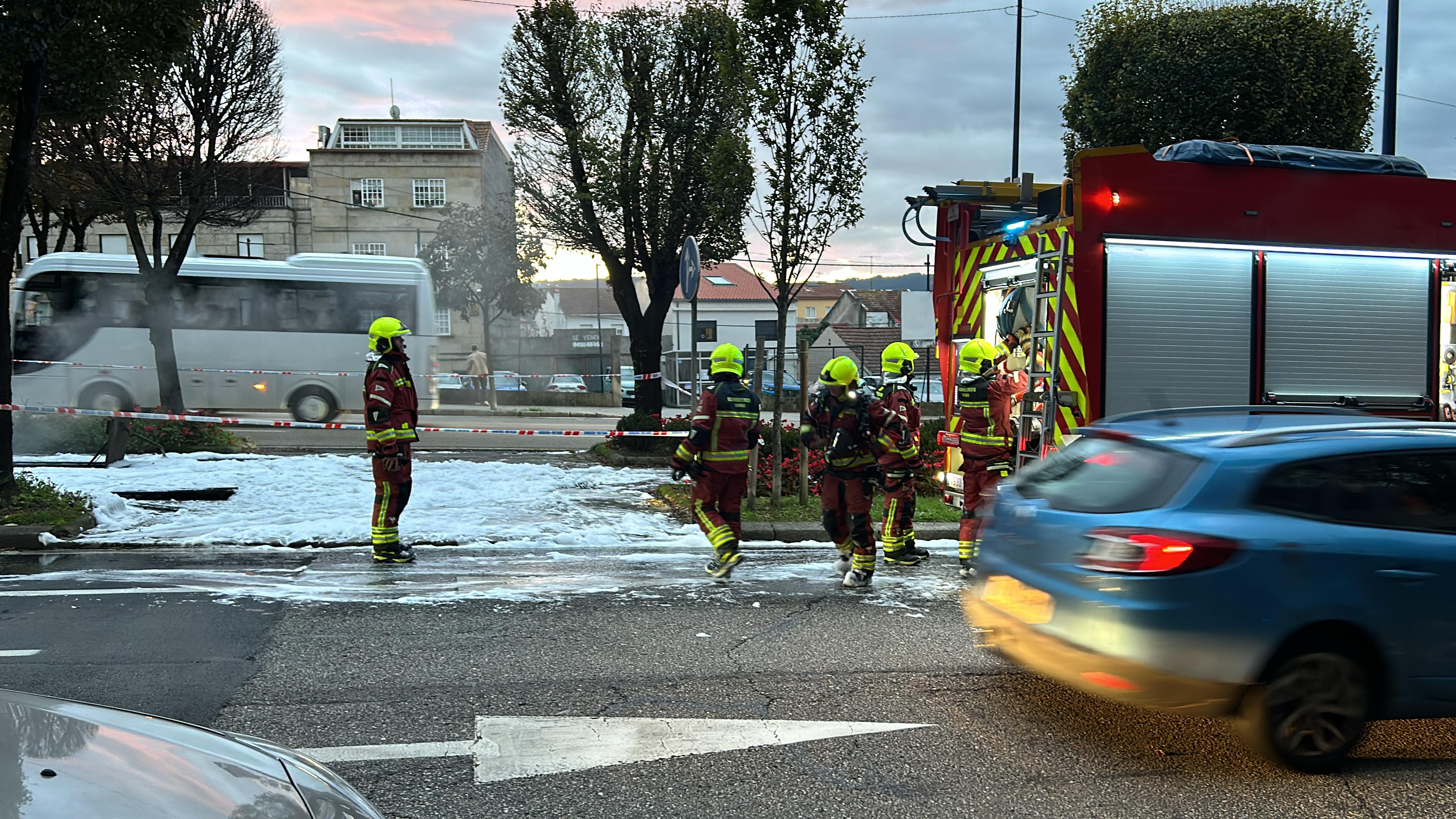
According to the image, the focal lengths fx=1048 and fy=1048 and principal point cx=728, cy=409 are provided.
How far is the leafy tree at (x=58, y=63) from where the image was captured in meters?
8.91

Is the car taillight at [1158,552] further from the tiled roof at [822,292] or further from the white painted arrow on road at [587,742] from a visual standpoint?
the tiled roof at [822,292]

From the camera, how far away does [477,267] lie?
39.3 metres

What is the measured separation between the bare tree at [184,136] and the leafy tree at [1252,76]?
15.3 meters

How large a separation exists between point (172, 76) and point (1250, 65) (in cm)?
1926

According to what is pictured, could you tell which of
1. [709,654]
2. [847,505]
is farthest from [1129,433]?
[847,505]

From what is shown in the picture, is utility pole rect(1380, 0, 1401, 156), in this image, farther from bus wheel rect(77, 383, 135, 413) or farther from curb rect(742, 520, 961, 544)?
bus wheel rect(77, 383, 135, 413)

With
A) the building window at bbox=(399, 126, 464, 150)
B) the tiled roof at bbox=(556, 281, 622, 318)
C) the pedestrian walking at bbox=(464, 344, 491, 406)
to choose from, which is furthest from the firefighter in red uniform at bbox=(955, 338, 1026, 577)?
the tiled roof at bbox=(556, 281, 622, 318)

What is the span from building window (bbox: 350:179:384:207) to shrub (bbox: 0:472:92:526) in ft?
128

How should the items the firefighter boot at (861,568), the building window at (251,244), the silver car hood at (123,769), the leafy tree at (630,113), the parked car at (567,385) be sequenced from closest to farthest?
the silver car hood at (123,769), the firefighter boot at (861,568), the leafy tree at (630,113), the parked car at (567,385), the building window at (251,244)

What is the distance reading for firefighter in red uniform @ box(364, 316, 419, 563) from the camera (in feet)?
26.4

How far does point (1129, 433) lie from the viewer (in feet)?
15.4

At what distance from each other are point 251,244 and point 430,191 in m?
7.98

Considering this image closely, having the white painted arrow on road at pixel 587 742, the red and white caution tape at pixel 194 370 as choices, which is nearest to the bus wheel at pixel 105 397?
the red and white caution tape at pixel 194 370

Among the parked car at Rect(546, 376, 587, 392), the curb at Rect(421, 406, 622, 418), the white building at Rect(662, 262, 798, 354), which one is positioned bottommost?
the curb at Rect(421, 406, 622, 418)
